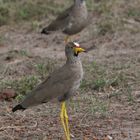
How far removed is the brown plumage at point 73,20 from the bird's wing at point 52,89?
4.85 m

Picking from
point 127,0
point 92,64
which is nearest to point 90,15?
point 127,0

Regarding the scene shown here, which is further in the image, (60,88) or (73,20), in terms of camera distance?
(73,20)

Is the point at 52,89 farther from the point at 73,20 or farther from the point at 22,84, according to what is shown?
the point at 73,20

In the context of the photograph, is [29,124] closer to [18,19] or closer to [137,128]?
[137,128]

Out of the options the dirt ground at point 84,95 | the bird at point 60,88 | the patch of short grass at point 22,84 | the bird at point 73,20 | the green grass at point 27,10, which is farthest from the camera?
the green grass at point 27,10

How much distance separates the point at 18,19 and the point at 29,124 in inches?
278

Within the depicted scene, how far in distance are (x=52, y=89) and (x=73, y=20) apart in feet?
16.6

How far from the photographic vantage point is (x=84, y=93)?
31.1ft

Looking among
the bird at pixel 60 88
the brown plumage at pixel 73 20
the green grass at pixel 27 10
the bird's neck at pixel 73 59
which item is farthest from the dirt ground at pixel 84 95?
the green grass at pixel 27 10

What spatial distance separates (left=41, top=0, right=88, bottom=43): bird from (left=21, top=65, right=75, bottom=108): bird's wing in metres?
4.85

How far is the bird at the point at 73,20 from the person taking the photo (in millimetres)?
12469

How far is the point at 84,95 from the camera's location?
30.6 feet

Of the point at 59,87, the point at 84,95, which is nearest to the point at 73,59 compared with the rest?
the point at 59,87

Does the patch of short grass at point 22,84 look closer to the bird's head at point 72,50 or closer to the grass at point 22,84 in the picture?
the grass at point 22,84
